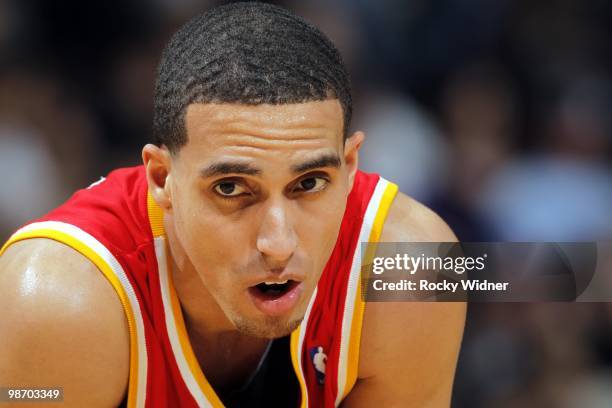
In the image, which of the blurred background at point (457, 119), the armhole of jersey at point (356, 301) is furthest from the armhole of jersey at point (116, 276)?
the blurred background at point (457, 119)

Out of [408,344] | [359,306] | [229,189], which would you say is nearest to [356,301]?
[359,306]

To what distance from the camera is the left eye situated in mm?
1893

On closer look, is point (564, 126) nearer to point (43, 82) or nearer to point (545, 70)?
point (545, 70)

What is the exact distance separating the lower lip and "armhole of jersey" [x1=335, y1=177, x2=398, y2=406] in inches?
11.7

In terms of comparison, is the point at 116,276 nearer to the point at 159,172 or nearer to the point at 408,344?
the point at 159,172

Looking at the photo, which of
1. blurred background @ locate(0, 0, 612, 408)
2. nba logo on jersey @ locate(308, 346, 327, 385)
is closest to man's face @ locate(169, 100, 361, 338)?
nba logo on jersey @ locate(308, 346, 327, 385)

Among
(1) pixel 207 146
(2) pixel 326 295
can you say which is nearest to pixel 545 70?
(2) pixel 326 295

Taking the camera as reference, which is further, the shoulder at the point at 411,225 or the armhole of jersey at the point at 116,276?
the shoulder at the point at 411,225

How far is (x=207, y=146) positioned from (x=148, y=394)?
65cm

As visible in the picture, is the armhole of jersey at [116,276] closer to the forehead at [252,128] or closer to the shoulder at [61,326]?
the shoulder at [61,326]

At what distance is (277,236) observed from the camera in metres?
1.79

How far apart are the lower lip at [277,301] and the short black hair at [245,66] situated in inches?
14.5

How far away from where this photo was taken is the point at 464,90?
14.0 ft

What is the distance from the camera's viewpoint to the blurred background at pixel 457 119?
3643 mm
